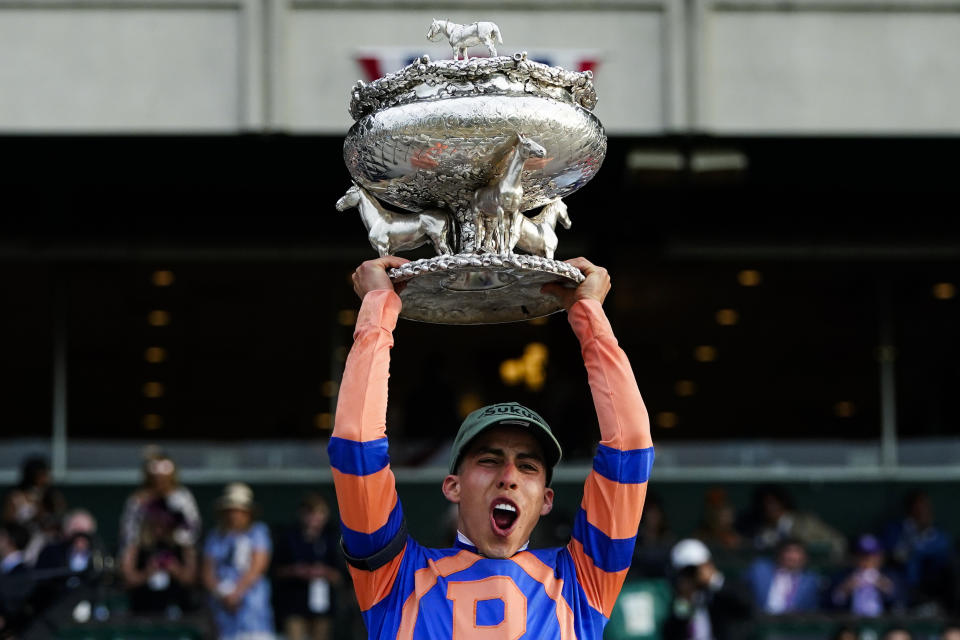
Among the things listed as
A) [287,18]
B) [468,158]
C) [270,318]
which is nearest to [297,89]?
[287,18]

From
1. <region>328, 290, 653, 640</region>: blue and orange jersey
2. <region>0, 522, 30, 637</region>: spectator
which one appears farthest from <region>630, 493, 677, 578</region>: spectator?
<region>328, 290, 653, 640</region>: blue and orange jersey

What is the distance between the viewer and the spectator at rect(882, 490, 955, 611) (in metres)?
12.2

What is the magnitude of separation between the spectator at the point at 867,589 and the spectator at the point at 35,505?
5.40 m

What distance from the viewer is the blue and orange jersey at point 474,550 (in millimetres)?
3879

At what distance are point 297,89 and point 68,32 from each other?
5.82 ft

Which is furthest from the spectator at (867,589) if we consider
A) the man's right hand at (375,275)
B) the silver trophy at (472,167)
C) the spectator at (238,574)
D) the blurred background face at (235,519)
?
the man's right hand at (375,275)

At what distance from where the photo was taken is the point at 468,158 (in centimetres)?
409

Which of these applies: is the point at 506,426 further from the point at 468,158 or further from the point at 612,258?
the point at 612,258

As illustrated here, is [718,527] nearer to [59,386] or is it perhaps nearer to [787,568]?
[787,568]

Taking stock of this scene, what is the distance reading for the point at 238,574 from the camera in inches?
463

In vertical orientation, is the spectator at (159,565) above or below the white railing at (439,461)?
below

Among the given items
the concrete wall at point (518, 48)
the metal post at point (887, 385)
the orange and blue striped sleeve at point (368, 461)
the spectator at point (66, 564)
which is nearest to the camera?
the orange and blue striped sleeve at point (368, 461)

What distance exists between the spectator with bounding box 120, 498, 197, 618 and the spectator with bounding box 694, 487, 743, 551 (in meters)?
3.96

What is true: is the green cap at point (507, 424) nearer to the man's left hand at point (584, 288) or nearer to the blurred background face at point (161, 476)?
the man's left hand at point (584, 288)
